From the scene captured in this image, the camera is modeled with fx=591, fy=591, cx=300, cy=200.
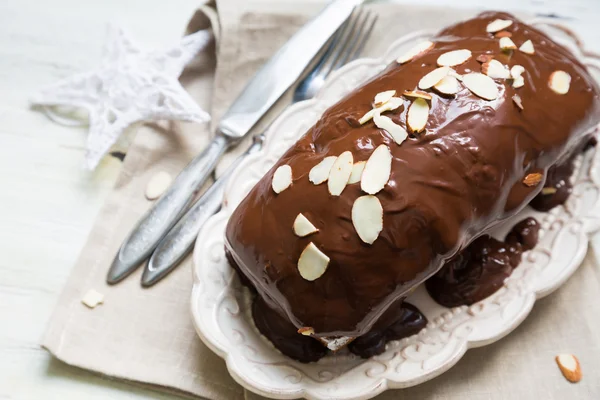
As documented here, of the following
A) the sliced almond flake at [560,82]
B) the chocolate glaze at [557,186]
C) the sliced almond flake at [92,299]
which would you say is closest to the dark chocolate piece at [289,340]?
the sliced almond flake at [92,299]

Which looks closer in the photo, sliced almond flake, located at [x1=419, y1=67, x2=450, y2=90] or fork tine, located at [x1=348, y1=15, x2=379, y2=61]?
sliced almond flake, located at [x1=419, y1=67, x2=450, y2=90]

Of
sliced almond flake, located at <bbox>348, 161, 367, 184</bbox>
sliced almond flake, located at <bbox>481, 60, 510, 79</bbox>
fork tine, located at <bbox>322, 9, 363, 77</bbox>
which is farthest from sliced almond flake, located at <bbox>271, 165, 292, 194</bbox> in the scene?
fork tine, located at <bbox>322, 9, 363, 77</bbox>

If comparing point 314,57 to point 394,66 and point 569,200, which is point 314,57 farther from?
point 569,200

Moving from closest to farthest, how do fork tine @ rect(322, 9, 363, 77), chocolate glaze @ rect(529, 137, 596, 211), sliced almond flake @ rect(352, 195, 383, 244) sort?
sliced almond flake @ rect(352, 195, 383, 244) < chocolate glaze @ rect(529, 137, 596, 211) < fork tine @ rect(322, 9, 363, 77)

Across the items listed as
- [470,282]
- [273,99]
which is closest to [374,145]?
[470,282]

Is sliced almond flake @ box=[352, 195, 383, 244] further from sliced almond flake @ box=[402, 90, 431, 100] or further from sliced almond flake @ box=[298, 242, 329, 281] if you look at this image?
sliced almond flake @ box=[402, 90, 431, 100]

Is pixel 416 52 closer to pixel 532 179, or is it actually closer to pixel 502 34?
pixel 502 34

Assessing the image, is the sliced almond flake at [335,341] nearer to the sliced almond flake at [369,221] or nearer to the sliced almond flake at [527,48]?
the sliced almond flake at [369,221]
